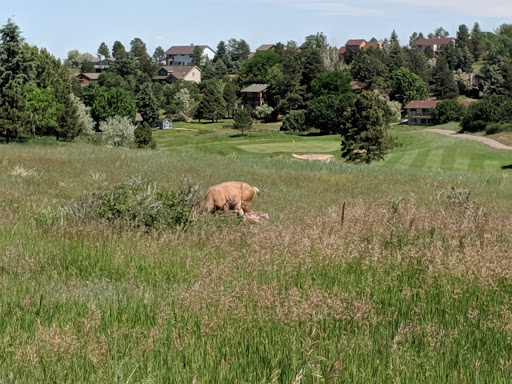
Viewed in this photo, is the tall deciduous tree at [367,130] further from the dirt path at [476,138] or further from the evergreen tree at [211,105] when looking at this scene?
the evergreen tree at [211,105]

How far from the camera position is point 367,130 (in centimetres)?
5428

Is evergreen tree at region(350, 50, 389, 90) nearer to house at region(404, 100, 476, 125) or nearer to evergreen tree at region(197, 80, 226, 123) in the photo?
house at region(404, 100, 476, 125)

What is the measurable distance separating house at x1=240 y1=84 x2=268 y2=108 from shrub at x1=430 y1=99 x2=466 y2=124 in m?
45.0

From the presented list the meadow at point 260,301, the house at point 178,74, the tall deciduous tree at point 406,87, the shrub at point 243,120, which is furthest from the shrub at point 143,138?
the house at point 178,74

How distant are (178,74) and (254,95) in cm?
5136

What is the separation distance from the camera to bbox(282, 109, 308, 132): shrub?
10912cm

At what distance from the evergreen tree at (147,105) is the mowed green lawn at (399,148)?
10378 mm

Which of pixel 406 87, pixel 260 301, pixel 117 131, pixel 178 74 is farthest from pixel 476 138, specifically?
pixel 178 74

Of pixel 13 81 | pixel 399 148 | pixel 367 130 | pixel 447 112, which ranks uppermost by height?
pixel 13 81

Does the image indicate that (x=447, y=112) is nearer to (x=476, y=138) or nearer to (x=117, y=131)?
(x=476, y=138)

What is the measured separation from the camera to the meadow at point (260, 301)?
173 inches

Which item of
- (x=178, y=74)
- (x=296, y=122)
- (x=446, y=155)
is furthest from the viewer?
(x=178, y=74)

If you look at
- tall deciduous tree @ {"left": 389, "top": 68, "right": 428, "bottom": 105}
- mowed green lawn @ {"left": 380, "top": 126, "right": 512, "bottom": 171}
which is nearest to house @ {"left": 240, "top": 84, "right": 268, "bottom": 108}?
tall deciduous tree @ {"left": 389, "top": 68, "right": 428, "bottom": 105}

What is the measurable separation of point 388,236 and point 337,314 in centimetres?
370
